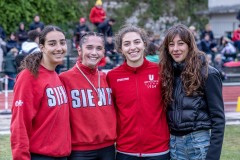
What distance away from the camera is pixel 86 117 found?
5176 mm

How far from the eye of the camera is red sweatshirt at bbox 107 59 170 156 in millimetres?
5254

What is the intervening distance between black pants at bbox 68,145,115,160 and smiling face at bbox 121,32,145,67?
0.78 metres

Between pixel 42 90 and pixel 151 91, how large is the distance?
973mm

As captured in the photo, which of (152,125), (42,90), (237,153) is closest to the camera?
(42,90)

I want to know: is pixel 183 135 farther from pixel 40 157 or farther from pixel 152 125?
pixel 40 157

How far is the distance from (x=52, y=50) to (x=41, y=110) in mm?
521

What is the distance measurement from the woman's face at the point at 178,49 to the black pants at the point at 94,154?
984mm

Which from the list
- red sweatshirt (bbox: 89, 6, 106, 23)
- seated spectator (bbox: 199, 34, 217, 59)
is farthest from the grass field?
red sweatshirt (bbox: 89, 6, 106, 23)

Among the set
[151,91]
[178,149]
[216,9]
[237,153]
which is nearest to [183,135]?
[178,149]

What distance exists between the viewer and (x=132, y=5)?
118ft

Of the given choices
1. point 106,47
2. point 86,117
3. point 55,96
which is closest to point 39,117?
point 55,96

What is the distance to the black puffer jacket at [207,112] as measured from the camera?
500 centimetres

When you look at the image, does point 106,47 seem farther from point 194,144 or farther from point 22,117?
point 22,117

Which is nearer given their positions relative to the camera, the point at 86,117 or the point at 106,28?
the point at 86,117
